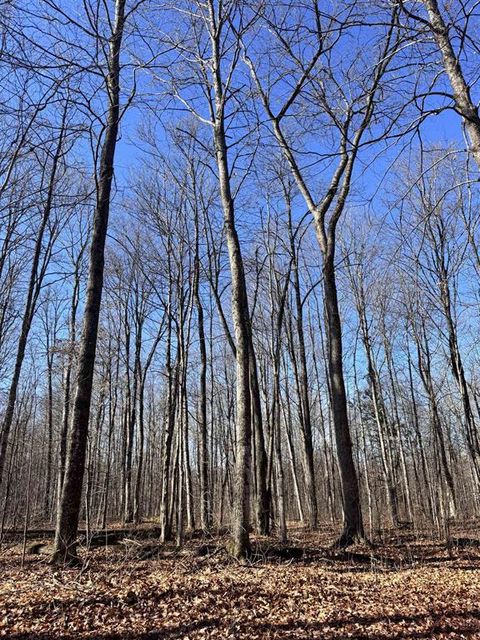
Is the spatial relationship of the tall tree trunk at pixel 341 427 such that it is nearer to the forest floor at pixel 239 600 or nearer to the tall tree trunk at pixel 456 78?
the forest floor at pixel 239 600

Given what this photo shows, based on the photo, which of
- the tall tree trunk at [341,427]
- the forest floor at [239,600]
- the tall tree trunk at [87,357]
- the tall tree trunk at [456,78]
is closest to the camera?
the forest floor at [239,600]

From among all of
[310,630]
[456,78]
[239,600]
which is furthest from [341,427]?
[456,78]

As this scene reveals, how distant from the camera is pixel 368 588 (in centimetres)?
540

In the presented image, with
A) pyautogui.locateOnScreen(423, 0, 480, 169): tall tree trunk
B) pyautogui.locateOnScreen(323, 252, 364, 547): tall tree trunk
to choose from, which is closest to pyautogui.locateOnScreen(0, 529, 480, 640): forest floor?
pyautogui.locateOnScreen(323, 252, 364, 547): tall tree trunk

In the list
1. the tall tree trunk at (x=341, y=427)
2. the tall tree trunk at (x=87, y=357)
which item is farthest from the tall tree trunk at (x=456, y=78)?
the tall tree trunk at (x=341, y=427)

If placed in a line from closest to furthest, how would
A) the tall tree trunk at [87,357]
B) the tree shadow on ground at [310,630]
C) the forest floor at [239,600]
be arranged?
1. the tree shadow on ground at [310,630]
2. the forest floor at [239,600]
3. the tall tree trunk at [87,357]

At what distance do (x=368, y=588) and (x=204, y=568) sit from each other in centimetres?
218

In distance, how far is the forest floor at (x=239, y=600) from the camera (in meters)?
3.91

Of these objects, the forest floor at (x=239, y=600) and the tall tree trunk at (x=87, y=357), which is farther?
the tall tree trunk at (x=87, y=357)

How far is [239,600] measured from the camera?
4672 mm

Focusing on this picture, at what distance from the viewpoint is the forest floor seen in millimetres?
3909

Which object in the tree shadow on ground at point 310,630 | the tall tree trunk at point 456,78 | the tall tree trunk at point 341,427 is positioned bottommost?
the tree shadow on ground at point 310,630

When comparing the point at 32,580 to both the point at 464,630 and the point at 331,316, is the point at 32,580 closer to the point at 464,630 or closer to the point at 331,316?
the point at 464,630

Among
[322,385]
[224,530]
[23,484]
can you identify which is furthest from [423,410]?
[23,484]
